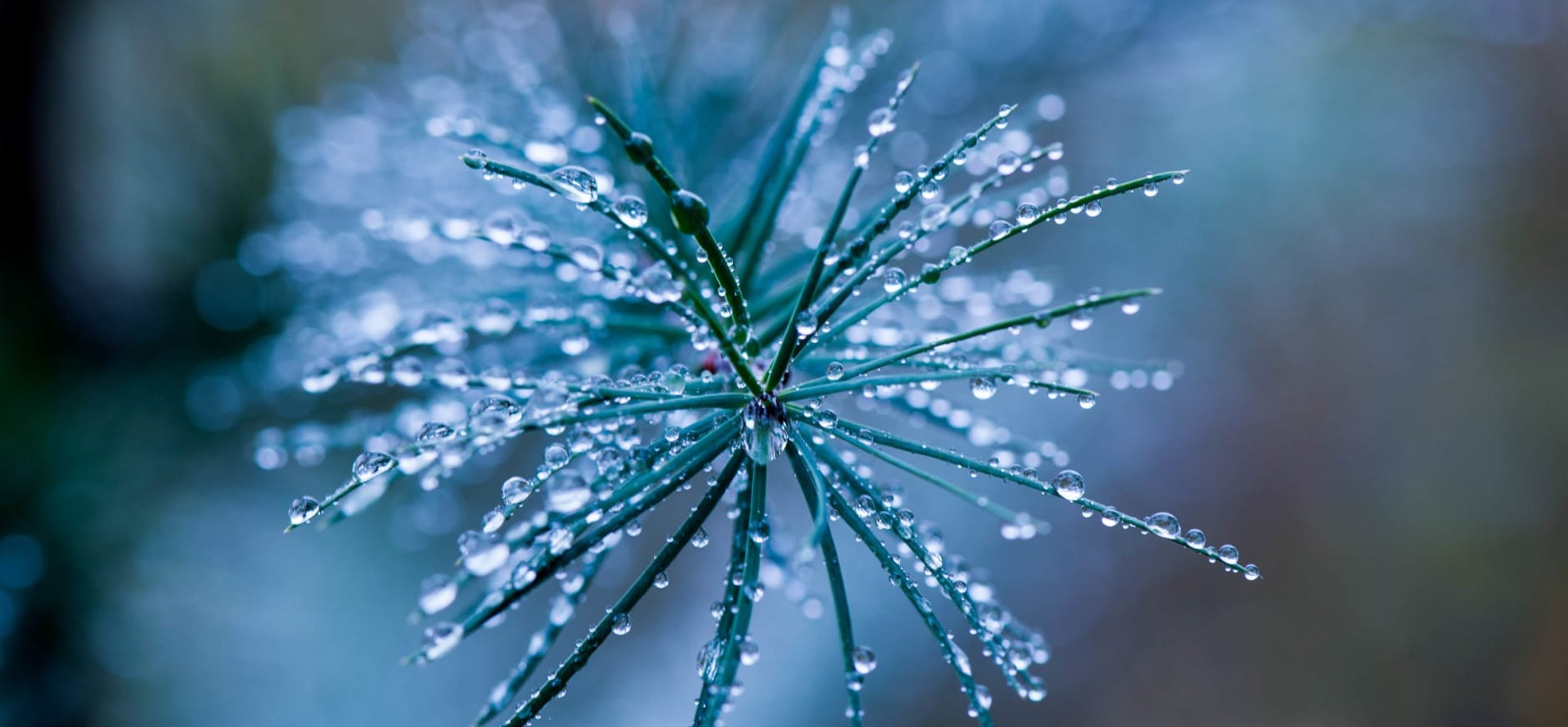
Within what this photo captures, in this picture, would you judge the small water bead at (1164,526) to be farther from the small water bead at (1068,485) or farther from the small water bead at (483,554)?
the small water bead at (483,554)

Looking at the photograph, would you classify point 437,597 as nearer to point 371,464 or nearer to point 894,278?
point 371,464

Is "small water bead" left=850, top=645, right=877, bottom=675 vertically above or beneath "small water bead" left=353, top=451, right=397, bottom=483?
above

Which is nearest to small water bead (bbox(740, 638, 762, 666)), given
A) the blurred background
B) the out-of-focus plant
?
the out-of-focus plant

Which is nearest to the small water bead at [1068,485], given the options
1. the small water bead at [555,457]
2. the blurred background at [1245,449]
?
the small water bead at [555,457]

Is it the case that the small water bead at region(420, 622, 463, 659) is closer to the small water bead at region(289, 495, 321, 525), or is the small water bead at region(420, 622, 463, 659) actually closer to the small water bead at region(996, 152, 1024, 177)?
the small water bead at region(289, 495, 321, 525)

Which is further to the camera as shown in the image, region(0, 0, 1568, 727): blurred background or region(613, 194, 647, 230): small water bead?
region(0, 0, 1568, 727): blurred background

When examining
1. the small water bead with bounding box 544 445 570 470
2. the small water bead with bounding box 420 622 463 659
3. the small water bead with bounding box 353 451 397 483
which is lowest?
the small water bead with bounding box 420 622 463 659

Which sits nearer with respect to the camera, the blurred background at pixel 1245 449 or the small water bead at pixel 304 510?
the small water bead at pixel 304 510
